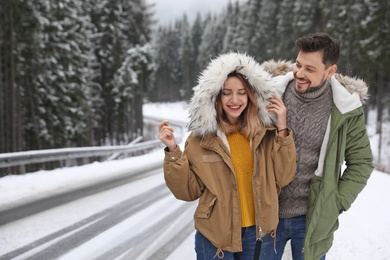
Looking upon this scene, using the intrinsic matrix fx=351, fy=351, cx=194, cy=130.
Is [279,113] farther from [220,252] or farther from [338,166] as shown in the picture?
[220,252]

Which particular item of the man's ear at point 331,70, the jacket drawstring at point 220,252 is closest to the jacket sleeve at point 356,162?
the man's ear at point 331,70

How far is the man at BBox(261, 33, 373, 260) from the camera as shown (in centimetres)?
263

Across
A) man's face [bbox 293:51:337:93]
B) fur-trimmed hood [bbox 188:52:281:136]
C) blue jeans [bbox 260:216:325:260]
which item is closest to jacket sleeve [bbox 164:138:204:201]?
fur-trimmed hood [bbox 188:52:281:136]

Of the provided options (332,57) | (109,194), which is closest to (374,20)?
(109,194)

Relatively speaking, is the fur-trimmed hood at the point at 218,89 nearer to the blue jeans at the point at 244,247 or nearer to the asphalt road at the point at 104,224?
the blue jeans at the point at 244,247

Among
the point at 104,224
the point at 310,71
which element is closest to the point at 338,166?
the point at 310,71

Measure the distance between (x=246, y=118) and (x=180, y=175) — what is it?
0.67 metres

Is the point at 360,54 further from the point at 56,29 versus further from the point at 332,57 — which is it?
the point at 332,57

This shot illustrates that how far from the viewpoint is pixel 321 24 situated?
3419 cm

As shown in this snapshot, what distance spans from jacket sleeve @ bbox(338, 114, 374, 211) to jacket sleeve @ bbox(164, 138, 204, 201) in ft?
3.72

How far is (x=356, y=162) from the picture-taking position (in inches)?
105

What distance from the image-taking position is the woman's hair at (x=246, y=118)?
2.59m

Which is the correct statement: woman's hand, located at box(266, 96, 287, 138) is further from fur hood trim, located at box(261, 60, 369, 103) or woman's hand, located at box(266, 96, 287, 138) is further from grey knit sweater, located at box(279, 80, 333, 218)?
fur hood trim, located at box(261, 60, 369, 103)

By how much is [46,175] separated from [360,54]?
2556 cm
